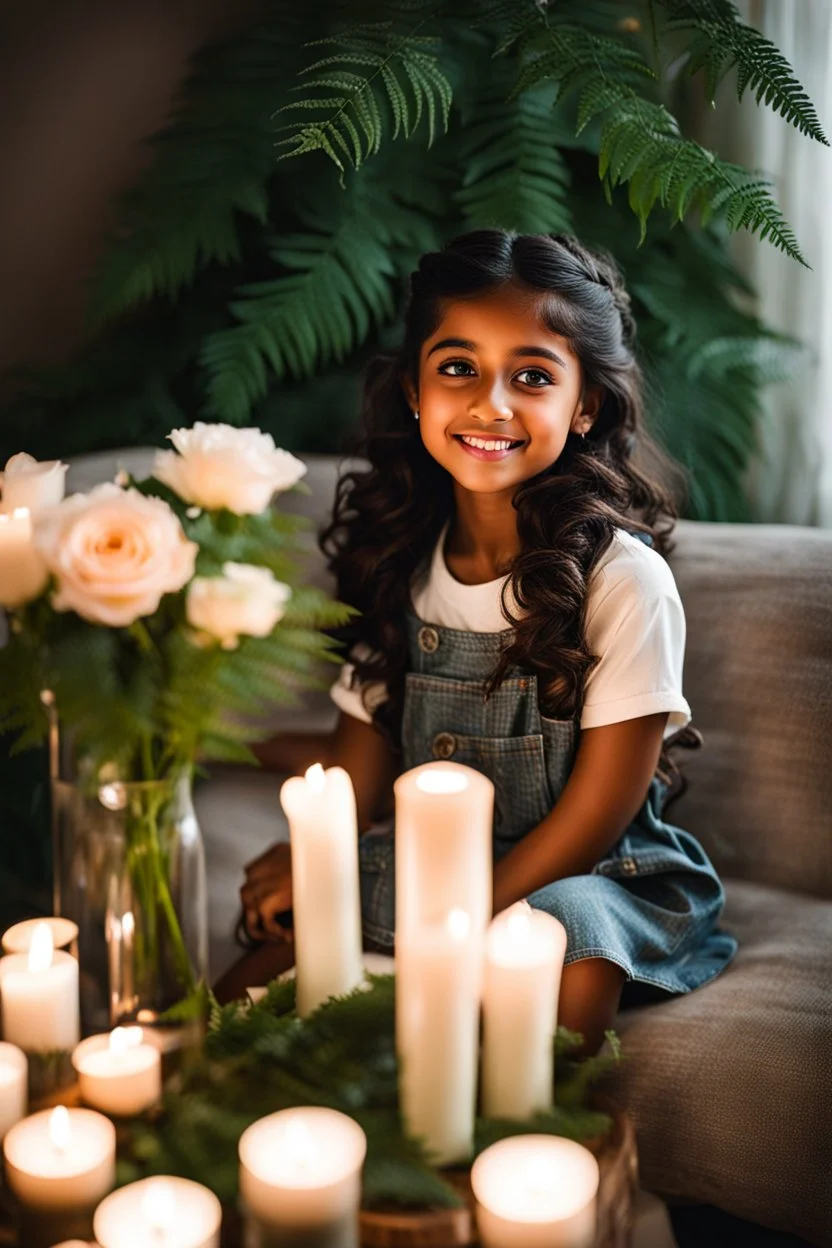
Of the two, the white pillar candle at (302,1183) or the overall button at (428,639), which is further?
the overall button at (428,639)

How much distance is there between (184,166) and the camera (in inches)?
77.5

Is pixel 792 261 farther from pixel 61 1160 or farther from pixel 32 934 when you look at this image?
pixel 61 1160

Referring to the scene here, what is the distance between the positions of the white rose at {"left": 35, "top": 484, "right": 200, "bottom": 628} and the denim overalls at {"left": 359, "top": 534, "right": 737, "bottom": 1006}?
656 millimetres

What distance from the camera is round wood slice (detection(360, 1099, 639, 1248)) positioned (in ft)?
2.75

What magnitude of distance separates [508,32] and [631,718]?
34.9 inches

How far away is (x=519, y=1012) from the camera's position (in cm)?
87

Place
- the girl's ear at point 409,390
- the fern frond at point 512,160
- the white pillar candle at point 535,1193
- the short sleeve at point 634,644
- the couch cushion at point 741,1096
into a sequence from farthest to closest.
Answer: the fern frond at point 512,160 → the girl's ear at point 409,390 → the short sleeve at point 634,644 → the couch cushion at point 741,1096 → the white pillar candle at point 535,1193

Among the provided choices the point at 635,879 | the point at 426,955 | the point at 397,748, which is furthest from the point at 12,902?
the point at 426,955

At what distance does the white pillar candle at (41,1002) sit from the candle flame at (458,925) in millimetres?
367

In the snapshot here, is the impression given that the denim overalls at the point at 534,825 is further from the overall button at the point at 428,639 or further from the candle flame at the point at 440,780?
the candle flame at the point at 440,780

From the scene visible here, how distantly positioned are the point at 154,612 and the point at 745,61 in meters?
0.99

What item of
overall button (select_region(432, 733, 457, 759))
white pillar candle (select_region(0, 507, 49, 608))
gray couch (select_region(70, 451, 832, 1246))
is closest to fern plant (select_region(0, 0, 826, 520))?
gray couch (select_region(70, 451, 832, 1246))

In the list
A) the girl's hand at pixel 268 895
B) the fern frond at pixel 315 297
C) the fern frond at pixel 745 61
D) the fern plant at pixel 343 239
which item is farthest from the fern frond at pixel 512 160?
the girl's hand at pixel 268 895

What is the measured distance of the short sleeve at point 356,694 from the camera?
63.2 inches
